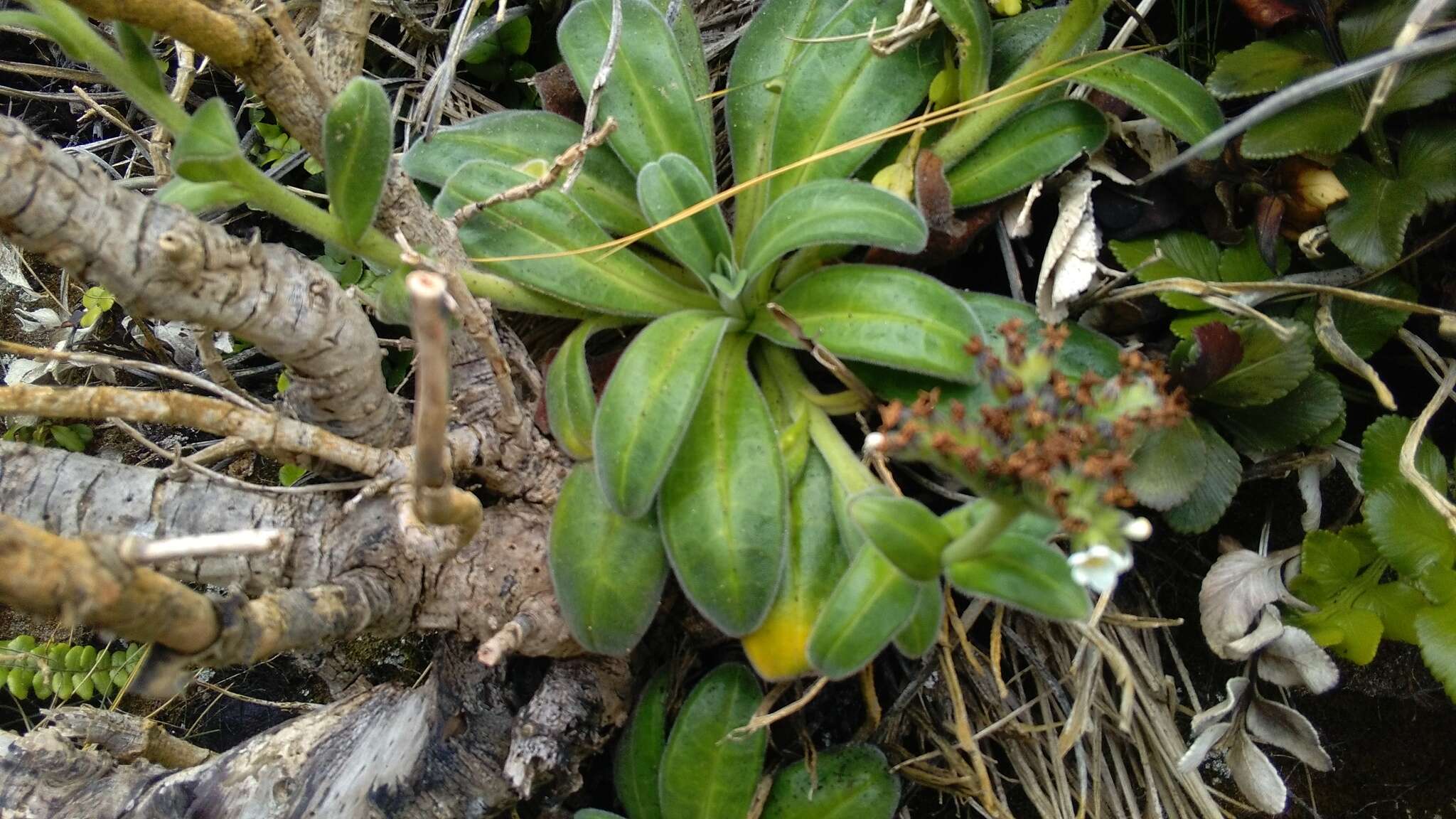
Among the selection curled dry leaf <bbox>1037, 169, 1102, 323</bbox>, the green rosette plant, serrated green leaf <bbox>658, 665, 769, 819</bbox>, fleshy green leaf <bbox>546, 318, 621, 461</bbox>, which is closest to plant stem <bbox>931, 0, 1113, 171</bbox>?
the green rosette plant

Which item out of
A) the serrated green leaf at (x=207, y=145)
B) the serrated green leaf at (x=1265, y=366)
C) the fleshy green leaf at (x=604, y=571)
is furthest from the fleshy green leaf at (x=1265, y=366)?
the serrated green leaf at (x=207, y=145)

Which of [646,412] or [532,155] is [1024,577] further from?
[532,155]

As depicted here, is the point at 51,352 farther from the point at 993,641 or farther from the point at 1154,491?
the point at 1154,491

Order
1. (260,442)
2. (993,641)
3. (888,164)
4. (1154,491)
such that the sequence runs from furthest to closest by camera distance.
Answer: (888,164)
(993,641)
(1154,491)
(260,442)

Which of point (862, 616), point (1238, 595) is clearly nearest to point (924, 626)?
point (862, 616)

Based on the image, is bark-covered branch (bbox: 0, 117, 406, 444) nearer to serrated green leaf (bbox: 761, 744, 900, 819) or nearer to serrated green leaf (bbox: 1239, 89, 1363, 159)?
serrated green leaf (bbox: 761, 744, 900, 819)

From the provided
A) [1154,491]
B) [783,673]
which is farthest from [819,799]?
[1154,491]

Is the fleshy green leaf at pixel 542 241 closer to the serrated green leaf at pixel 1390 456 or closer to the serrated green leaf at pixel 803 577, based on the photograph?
the serrated green leaf at pixel 803 577
